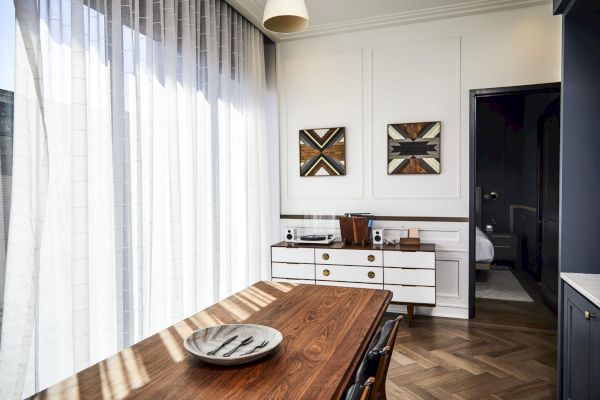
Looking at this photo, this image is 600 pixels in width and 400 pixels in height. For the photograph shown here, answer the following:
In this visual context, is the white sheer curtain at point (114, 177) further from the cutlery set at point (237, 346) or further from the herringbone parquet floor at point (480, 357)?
the herringbone parquet floor at point (480, 357)

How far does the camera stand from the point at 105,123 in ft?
7.05

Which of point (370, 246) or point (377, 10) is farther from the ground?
point (377, 10)

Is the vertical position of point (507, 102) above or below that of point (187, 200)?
above

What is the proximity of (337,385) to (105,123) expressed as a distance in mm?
1773

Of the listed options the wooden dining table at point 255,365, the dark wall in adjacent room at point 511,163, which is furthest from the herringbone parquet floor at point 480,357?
the dark wall in adjacent room at point 511,163

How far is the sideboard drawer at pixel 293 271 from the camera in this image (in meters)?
3.72

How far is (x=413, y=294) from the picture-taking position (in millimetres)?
3455

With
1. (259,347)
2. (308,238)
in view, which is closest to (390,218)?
(308,238)

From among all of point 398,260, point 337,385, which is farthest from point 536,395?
point 337,385

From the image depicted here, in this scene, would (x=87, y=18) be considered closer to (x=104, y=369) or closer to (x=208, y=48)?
(x=208, y=48)

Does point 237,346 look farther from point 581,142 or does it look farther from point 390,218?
point 390,218

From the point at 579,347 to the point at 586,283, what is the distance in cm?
29

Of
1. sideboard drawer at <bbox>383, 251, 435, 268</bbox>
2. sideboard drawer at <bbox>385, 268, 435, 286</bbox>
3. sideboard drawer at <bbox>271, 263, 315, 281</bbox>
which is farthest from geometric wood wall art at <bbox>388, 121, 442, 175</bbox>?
sideboard drawer at <bbox>271, 263, 315, 281</bbox>

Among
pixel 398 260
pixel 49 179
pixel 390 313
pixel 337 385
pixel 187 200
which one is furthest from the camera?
pixel 390 313
